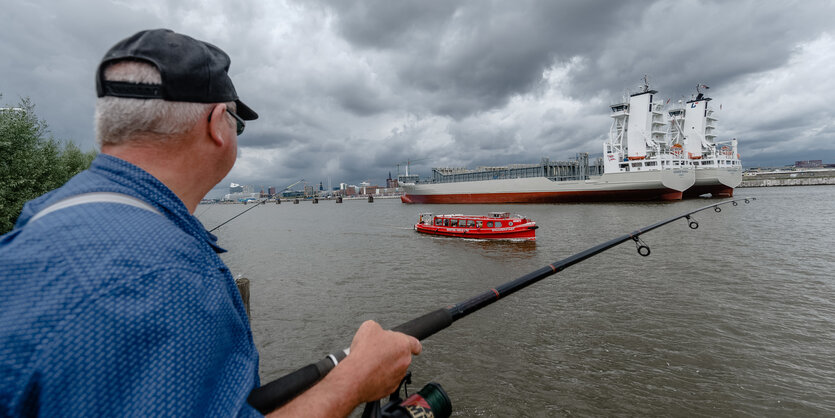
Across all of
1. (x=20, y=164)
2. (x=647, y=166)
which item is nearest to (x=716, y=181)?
(x=647, y=166)

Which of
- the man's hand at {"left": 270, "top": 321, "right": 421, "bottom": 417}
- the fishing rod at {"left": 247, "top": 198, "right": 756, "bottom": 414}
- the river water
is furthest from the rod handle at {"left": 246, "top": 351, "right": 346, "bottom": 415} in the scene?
the river water

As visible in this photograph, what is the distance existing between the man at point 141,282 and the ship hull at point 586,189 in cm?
5730

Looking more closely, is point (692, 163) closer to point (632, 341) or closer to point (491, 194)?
point (491, 194)

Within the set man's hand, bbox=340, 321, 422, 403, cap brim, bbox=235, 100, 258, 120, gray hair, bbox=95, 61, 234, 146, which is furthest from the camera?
cap brim, bbox=235, 100, 258, 120

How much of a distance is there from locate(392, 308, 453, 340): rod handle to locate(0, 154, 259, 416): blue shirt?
1.26 m

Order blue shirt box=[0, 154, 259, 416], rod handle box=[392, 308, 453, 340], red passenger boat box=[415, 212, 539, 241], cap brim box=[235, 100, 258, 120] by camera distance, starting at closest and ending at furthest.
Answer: blue shirt box=[0, 154, 259, 416] < cap brim box=[235, 100, 258, 120] < rod handle box=[392, 308, 453, 340] < red passenger boat box=[415, 212, 539, 241]

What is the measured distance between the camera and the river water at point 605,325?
264 inches

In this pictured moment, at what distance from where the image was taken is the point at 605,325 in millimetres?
9617

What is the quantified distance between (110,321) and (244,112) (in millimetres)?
1251

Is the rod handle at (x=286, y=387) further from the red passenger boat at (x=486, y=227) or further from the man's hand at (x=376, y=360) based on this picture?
the red passenger boat at (x=486, y=227)

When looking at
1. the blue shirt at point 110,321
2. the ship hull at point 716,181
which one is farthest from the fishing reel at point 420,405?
→ the ship hull at point 716,181

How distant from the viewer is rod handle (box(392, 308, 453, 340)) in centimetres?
220

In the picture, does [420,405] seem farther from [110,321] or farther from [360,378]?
[110,321]

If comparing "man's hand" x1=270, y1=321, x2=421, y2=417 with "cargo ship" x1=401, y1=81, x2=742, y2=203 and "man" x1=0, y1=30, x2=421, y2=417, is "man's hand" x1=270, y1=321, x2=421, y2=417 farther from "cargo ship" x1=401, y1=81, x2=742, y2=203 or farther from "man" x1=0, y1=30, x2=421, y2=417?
"cargo ship" x1=401, y1=81, x2=742, y2=203
